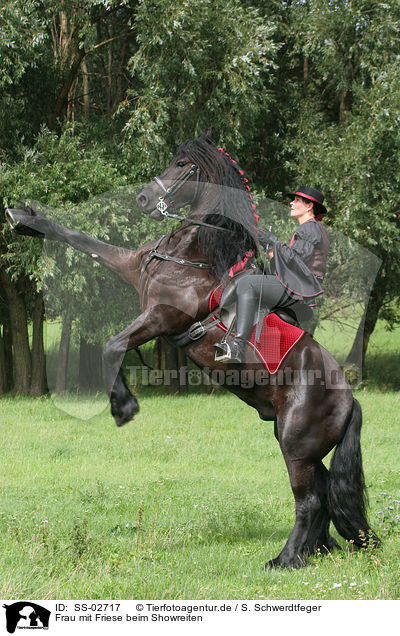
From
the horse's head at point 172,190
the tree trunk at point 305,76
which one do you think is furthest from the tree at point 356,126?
the horse's head at point 172,190

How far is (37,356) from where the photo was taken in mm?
17562

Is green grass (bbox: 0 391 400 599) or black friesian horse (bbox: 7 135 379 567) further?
black friesian horse (bbox: 7 135 379 567)

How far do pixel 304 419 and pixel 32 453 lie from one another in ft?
22.9

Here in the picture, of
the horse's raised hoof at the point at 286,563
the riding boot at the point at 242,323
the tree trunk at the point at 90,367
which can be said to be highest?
the riding boot at the point at 242,323

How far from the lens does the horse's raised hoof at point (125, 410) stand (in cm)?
507

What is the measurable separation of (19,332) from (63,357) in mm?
10943

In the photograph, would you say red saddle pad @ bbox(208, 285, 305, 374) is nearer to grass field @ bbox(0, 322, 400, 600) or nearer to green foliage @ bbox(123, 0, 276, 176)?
grass field @ bbox(0, 322, 400, 600)

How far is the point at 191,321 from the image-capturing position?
535cm

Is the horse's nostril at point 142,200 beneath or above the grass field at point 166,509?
above

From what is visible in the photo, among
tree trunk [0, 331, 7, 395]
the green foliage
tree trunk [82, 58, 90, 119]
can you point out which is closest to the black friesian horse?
the green foliage

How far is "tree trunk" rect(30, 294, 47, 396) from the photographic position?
17.3 metres
